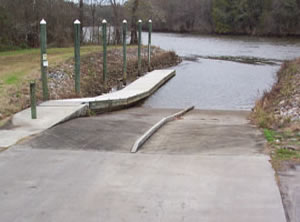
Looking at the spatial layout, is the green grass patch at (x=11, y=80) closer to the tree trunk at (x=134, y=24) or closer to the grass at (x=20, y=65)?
the grass at (x=20, y=65)

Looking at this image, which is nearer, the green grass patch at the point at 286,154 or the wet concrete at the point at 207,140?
the green grass patch at the point at 286,154

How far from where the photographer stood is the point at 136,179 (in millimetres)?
6277

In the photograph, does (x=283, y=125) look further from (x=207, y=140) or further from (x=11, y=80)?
(x=11, y=80)

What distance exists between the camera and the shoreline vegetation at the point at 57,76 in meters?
12.9

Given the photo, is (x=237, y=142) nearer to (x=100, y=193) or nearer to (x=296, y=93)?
(x=100, y=193)

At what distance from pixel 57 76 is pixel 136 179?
38.7 ft

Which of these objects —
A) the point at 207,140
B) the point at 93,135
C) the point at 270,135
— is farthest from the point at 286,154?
the point at 93,135

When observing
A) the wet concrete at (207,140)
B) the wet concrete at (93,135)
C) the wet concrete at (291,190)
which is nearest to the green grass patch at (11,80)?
the wet concrete at (93,135)

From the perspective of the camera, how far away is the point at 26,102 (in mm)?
12820

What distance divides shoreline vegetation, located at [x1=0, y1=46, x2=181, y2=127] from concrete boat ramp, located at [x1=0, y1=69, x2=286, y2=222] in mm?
2967

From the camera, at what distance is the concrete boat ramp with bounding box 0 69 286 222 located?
5.24 metres

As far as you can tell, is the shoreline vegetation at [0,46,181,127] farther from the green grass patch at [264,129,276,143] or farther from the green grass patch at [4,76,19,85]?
the green grass patch at [264,129,276,143]

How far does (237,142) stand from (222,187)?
105 inches

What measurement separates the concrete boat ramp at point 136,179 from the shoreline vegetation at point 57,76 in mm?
2967
